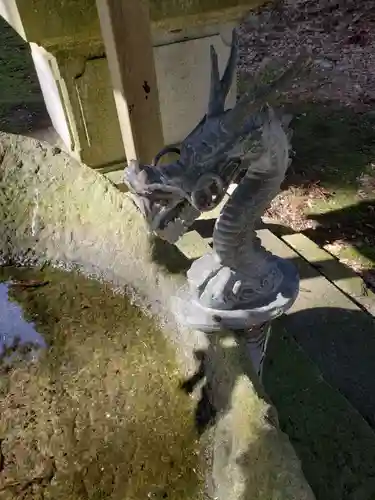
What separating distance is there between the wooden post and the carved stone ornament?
641mm

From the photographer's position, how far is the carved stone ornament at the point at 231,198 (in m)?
1.17

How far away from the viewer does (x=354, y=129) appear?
434cm

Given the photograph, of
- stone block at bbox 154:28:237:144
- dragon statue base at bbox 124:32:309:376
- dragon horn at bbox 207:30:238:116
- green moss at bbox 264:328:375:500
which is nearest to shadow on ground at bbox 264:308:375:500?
green moss at bbox 264:328:375:500

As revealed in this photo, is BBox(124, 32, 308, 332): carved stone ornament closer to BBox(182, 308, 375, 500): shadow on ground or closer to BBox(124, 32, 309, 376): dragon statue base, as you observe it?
BBox(124, 32, 309, 376): dragon statue base

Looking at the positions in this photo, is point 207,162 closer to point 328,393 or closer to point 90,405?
point 90,405

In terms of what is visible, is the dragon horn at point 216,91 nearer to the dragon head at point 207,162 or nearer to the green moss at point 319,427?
the dragon head at point 207,162

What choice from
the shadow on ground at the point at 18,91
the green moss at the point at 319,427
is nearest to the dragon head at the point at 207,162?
the green moss at the point at 319,427

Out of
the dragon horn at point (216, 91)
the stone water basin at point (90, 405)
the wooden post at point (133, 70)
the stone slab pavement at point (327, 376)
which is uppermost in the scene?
the dragon horn at point (216, 91)

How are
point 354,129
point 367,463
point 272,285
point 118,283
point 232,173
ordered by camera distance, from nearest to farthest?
1. point 232,173
2. point 272,285
3. point 367,463
4. point 118,283
5. point 354,129

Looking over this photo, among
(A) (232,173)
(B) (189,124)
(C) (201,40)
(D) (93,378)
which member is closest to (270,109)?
(A) (232,173)

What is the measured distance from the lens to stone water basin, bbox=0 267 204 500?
4.95 feet

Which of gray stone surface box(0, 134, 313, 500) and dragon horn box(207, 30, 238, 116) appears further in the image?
dragon horn box(207, 30, 238, 116)

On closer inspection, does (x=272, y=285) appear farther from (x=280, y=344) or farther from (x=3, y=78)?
(x=3, y=78)

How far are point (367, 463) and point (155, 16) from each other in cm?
173
